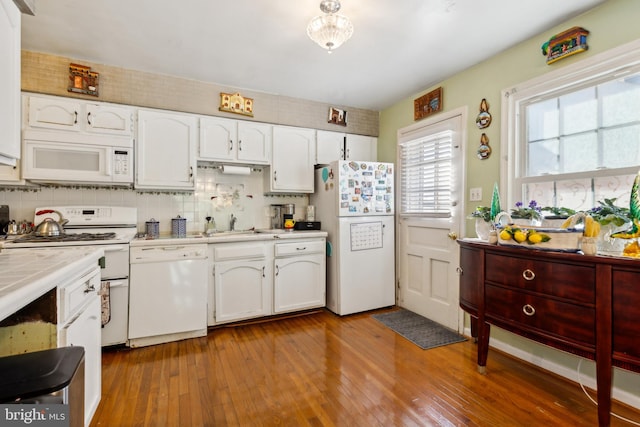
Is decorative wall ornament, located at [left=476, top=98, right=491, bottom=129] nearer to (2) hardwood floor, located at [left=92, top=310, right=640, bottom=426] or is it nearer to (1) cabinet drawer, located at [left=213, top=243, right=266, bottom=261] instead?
(2) hardwood floor, located at [left=92, top=310, right=640, bottom=426]

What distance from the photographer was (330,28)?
1779mm

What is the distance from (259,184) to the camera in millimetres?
3500

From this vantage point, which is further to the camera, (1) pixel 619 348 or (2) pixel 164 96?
(2) pixel 164 96

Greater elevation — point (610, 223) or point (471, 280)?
point (610, 223)

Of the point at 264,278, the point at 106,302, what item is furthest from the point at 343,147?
the point at 106,302

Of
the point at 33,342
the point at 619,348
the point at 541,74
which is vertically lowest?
the point at 619,348

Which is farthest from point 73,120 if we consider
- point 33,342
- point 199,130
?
point 33,342

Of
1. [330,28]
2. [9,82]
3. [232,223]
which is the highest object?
[330,28]

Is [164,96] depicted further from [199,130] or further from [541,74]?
[541,74]

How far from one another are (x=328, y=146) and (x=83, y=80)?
7.72ft

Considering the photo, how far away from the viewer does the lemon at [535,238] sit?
172cm

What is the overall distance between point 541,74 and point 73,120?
3.64 m

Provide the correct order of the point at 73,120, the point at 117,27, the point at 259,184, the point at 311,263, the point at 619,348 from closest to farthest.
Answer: the point at 619,348, the point at 117,27, the point at 73,120, the point at 311,263, the point at 259,184

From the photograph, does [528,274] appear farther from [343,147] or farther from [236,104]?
[236,104]
